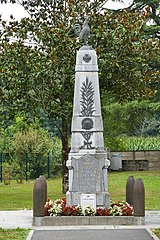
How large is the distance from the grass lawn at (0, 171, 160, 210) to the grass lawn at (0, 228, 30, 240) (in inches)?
237

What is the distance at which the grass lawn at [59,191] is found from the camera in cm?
2123

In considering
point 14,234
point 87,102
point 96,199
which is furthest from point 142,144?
point 14,234

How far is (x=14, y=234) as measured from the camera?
1334 centimetres

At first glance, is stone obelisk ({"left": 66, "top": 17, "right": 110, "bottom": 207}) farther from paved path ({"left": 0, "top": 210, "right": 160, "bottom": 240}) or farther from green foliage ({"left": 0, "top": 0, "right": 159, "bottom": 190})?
green foliage ({"left": 0, "top": 0, "right": 159, "bottom": 190})

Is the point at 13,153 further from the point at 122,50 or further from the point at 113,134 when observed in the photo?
the point at 122,50

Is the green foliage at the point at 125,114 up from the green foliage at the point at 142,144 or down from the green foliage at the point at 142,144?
up

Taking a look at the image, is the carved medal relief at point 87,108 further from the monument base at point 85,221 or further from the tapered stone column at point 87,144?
the monument base at point 85,221

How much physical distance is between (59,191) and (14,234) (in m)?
12.6

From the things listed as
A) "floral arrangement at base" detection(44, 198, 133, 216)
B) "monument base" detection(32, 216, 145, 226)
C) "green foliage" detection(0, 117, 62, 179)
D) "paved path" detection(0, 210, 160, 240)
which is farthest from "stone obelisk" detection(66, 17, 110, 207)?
"green foliage" detection(0, 117, 62, 179)

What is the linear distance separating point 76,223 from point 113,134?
24.7 meters

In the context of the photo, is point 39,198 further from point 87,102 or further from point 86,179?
point 87,102

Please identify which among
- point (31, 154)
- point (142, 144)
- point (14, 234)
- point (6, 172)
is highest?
point (142, 144)

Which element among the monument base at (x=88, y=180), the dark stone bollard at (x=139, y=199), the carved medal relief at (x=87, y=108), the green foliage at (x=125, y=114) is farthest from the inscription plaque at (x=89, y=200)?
the green foliage at (x=125, y=114)

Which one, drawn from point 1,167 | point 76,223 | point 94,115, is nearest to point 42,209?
point 76,223
